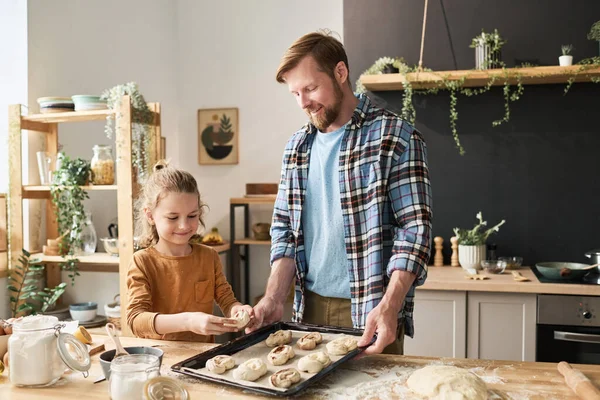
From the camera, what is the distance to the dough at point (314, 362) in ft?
4.46

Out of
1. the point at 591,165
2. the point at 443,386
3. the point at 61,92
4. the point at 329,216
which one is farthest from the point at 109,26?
the point at 443,386

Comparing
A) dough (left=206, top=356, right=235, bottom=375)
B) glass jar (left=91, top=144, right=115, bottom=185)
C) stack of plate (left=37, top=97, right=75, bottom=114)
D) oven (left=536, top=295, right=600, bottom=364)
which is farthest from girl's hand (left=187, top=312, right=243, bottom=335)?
stack of plate (left=37, top=97, right=75, bottom=114)

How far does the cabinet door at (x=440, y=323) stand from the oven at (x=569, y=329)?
1.20 feet

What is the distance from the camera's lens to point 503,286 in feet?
9.61

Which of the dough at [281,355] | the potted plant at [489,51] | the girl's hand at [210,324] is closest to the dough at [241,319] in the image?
the girl's hand at [210,324]

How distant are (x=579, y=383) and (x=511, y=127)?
241cm

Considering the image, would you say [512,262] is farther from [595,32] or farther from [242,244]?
[242,244]

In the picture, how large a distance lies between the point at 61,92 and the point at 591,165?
3.13 metres

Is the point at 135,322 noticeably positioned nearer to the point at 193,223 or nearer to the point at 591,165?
the point at 193,223

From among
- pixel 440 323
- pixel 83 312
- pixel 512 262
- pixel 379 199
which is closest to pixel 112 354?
pixel 379 199

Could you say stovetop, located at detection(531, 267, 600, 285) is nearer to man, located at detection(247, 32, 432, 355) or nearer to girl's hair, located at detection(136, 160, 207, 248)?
man, located at detection(247, 32, 432, 355)

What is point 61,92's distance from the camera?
367 cm

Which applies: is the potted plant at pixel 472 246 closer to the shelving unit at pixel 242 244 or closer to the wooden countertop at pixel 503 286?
the wooden countertop at pixel 503 286

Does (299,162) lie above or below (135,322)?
above
